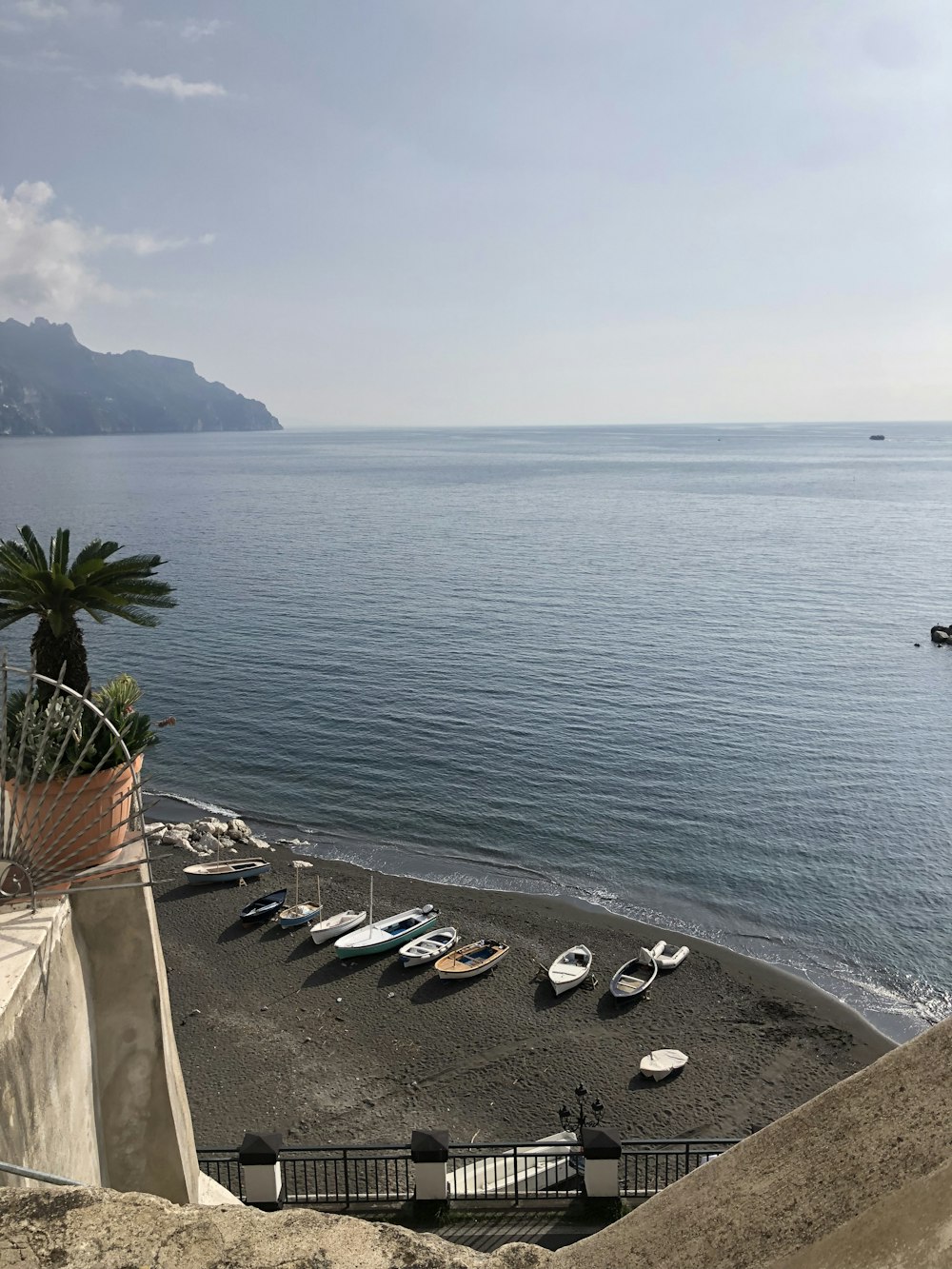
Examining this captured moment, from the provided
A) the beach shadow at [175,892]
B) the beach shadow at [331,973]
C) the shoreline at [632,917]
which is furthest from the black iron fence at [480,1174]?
the beach shadow at [175,892]

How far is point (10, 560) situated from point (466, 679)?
36278 millimetres

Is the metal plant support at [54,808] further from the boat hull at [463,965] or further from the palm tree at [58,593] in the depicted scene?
the boat hull at [463,965]

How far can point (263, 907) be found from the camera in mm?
27750

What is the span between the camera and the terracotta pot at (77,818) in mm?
7879

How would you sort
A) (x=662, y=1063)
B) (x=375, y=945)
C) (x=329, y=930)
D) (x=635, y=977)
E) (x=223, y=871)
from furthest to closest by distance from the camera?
(x=223, y=871) < (x=329, y=930) < (x=375, y=945) < (x=635, y=977) < (x=662, y=1063)

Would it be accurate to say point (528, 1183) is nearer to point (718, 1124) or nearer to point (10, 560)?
point (718, 1124)

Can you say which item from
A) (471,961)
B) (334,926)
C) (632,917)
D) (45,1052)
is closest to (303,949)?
(334,926)

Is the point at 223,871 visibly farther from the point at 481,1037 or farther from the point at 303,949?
the point at 481,1037

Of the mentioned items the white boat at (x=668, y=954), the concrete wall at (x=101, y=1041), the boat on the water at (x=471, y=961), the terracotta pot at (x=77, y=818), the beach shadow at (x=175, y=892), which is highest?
the terracotta pot at (x=77, y=818)

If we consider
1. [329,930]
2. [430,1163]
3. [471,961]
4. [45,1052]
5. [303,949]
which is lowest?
[303,949]

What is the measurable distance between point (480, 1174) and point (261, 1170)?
5.11 m

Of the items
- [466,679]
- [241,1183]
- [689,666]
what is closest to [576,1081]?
[241,1183]

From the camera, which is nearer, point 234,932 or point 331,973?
point 331,973

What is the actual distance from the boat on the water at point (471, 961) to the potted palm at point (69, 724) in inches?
576
